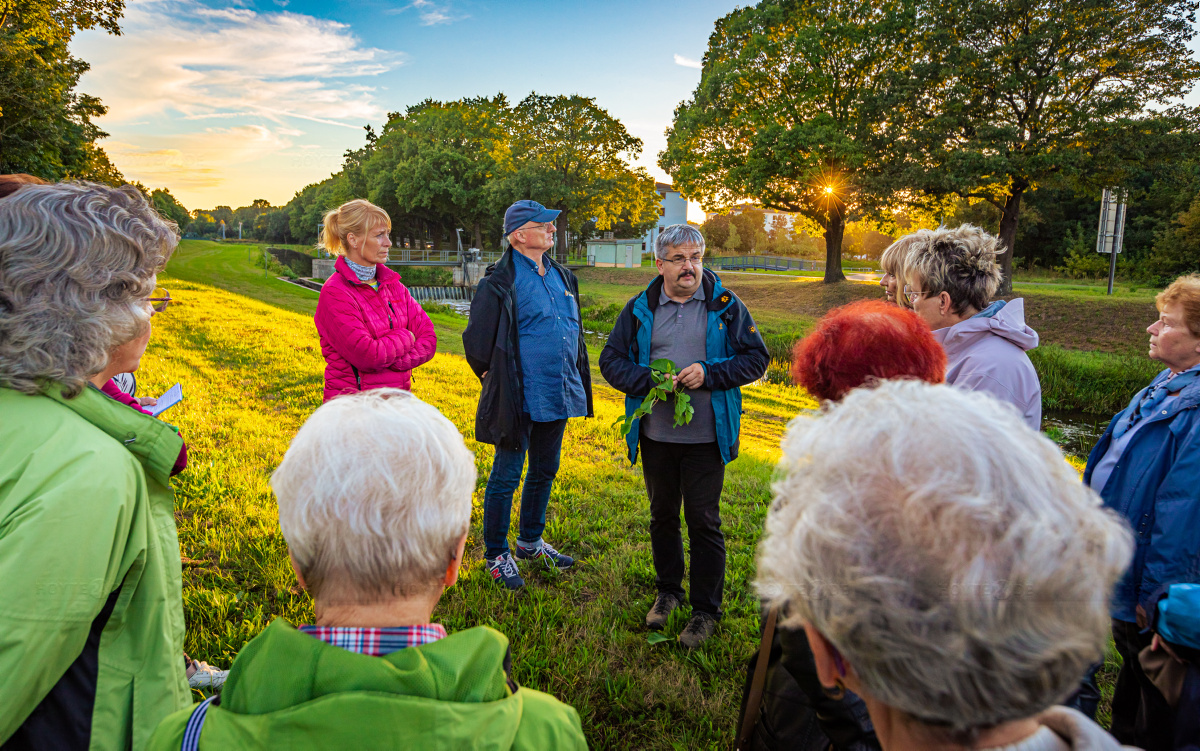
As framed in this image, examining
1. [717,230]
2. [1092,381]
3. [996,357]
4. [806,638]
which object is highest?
[717,230]

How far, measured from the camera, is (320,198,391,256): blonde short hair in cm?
400

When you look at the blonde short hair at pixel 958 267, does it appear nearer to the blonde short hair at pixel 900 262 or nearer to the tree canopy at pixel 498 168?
the blonde short hair at pixel 900 262

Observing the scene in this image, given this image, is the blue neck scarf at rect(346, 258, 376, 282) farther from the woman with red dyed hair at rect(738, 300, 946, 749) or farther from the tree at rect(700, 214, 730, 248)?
the tree at rect(700, 214, 730, 248)

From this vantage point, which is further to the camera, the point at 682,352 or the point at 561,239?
the point at 561,239

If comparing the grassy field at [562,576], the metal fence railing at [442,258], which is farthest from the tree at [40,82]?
the metal fence railing at [442,258]

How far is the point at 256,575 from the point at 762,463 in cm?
527

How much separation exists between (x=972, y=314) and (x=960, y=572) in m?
2.33

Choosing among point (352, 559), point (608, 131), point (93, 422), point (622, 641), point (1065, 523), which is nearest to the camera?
point (1065, 523)

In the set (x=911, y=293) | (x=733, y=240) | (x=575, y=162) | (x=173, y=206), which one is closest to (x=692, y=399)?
(x=911, y=293)

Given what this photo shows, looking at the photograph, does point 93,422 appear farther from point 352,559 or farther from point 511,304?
point 511,304

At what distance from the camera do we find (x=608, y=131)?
4628cm

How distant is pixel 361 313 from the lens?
400 centimetres

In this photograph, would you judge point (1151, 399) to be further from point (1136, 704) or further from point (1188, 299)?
point (1136, 704)

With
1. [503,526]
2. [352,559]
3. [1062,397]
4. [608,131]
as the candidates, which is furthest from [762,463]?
[608,131]
